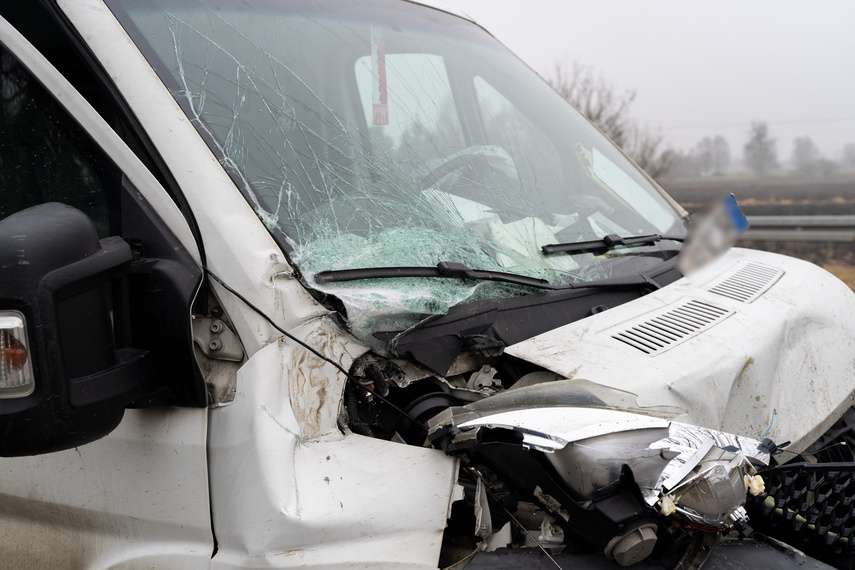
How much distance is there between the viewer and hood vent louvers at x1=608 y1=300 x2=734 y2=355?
182 centimetres

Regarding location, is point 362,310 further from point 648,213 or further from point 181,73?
point 648,213

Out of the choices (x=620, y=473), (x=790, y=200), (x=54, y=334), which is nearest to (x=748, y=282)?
(x=620, y=473)

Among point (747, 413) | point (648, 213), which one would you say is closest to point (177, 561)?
point (747, 413)

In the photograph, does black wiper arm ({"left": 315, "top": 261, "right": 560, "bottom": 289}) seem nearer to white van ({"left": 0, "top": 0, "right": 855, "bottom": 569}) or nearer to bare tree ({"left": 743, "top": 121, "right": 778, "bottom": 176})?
white van ({"left": 0, "top": 0, "right": 855, "bottom": 569})

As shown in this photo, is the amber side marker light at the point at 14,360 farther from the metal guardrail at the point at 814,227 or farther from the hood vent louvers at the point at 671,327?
the metal guardrail at the point at 814,227

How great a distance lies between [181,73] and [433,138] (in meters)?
0.79

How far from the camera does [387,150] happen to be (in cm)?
214

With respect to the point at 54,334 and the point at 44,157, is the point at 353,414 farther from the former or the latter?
the point at 44,157

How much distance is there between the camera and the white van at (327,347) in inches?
55.2

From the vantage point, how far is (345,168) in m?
2.01

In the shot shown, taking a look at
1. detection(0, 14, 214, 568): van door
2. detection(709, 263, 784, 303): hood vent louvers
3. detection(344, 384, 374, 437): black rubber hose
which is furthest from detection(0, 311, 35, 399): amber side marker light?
detection(709, 263, 784, 303): hood vent louvers

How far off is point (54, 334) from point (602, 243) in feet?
5.12

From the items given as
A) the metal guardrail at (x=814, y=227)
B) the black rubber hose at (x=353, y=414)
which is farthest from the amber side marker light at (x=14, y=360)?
the metal guardrail at (x=814, y=227)

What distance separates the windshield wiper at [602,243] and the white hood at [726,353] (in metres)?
0.21
